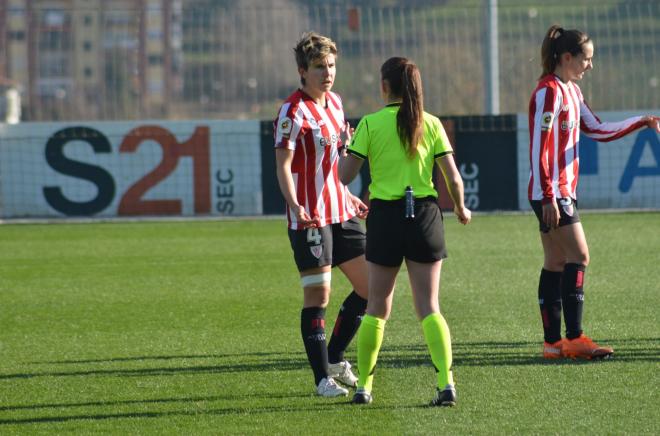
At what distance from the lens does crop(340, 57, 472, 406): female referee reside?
5.88 m

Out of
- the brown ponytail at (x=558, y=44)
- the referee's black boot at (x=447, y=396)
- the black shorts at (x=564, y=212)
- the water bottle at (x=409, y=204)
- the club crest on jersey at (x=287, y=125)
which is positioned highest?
the brown ponytail at (x=558, y=44)

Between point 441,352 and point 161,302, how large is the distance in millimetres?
5114

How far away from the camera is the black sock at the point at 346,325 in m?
6.84

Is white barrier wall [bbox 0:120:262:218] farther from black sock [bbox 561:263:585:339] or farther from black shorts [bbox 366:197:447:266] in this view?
black shorts [bbox 366:197:447:266]

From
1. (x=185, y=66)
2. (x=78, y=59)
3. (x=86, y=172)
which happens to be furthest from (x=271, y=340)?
(x=78, y=59)

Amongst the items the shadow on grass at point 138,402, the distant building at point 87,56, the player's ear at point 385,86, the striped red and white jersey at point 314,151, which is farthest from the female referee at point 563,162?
the distant building at point 87,56

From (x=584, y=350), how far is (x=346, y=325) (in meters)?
1.48

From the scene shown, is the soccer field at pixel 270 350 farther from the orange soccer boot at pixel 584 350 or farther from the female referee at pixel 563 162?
the female referee at pixel 563 162

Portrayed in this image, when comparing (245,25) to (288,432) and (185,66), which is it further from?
(288,432)

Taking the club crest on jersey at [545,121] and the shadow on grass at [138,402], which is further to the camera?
the club crest on jersey at [545,121]

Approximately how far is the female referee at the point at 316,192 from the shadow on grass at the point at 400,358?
0.89 metres

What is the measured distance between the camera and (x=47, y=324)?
9.45m

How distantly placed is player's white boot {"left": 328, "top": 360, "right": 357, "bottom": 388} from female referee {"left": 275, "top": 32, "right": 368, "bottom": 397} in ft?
0.52

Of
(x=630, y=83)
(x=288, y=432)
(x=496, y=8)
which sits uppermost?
(x=496, y=8)
